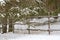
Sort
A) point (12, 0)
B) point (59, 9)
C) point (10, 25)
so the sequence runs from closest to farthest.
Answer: point (12, 0) → point (10, 25) → point (59, 9)

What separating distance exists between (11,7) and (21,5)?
1.89 ft

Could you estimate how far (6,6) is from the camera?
10344mm

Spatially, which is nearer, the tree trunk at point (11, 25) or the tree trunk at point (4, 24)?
the tree trunk at point (4, 24)

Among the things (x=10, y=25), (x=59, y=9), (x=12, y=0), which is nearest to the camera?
(x=12, y=0)

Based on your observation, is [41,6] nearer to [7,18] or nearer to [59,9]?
[7,18]

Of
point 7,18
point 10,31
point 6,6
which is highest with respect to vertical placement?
point 6,6

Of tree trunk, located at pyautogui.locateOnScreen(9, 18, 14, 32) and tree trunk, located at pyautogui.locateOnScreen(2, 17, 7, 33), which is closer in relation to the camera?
tree trunk, located at pyautogui.locateOnScreen(2, 17, 7, 33)

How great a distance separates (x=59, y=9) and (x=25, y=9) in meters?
6.68

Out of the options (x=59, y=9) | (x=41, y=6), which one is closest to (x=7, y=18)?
(x=41, y=6)

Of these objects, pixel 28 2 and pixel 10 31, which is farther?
pixel 10 31

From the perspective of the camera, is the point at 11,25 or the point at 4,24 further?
the point at 11,25

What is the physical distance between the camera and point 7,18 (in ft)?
34.7

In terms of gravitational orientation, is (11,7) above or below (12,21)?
above

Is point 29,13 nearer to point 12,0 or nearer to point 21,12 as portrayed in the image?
point 21,12
